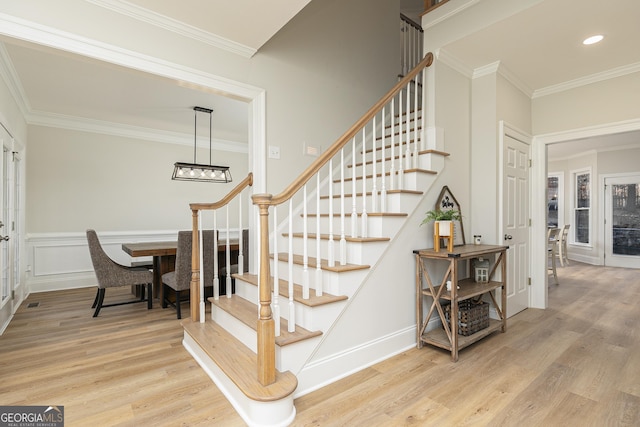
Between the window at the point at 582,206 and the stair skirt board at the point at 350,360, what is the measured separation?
23.6 feet

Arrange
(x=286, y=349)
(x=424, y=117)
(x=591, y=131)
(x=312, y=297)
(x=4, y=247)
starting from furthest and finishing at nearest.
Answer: (x=591, y=131)
(x=4, y=247)
(x=424, y=117)
(x=312, y=297)
(x=286, y=349)

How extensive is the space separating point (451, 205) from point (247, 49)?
2334mm

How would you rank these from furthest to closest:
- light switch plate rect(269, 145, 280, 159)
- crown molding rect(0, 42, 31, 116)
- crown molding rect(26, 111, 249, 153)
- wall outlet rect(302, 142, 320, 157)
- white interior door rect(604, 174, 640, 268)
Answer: white interior door rect(604, 174, 640, 268) → crown molding rect(26, 111, 249, 153) → wall outlet rect(302, 142, 320, 157) → crown molding rect(0, 42, 31, 116) → light switch plate rect(269, 145, 280, 159)

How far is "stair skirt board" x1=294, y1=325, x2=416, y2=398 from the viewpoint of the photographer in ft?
6.94

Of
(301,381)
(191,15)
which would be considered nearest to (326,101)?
(191,15)

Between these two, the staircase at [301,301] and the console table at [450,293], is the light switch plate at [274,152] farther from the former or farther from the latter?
the console table at [450,293]

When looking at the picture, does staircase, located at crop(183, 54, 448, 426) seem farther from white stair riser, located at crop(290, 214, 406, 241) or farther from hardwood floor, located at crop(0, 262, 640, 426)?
hardwood floor, located at crop(0, 262, 640, 426)

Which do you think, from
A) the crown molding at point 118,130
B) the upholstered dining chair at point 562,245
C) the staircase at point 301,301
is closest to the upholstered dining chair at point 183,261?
the staircase at point 301,301

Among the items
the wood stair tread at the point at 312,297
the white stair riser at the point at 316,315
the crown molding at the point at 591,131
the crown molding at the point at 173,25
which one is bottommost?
A: the white stair riser at the point at 316,315

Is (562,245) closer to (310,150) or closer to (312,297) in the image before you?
(310,150)

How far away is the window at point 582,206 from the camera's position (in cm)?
755

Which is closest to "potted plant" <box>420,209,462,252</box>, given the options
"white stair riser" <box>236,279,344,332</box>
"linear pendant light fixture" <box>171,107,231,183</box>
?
"white stair riser" <box>236,279,344,332</box>

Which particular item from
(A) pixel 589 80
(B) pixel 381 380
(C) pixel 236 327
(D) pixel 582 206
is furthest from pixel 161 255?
(D) pixel 582 206

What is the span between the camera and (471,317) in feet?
9.16
